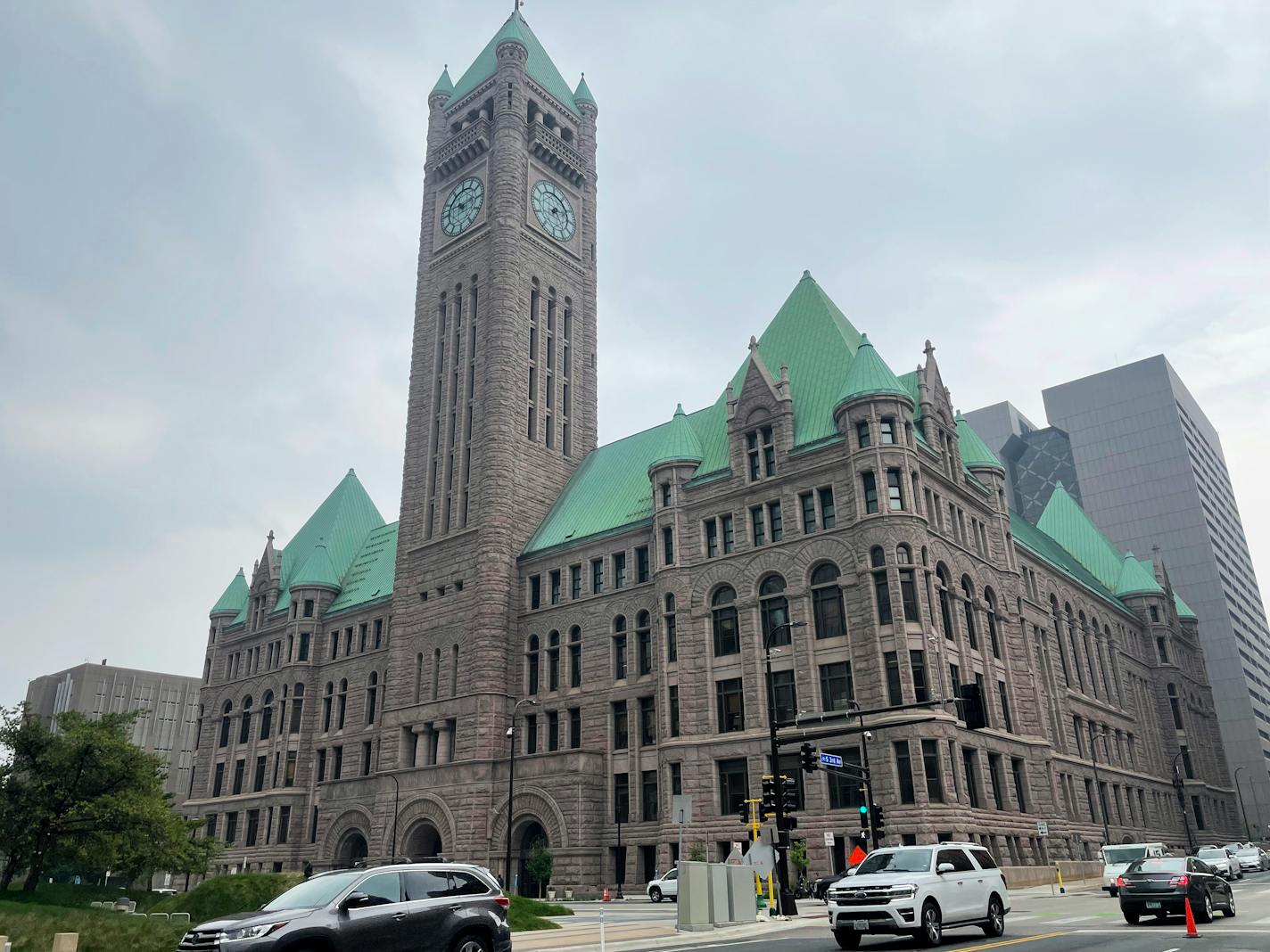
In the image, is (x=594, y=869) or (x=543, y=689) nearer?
(x=594, y=869)

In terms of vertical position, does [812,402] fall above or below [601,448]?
below

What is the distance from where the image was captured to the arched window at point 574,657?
60781mm

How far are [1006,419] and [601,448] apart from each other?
135 meters

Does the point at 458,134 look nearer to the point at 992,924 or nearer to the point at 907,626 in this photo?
the point at 907,626

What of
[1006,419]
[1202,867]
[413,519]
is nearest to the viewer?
[1202,867]

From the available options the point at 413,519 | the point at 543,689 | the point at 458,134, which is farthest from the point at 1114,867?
the point at 458,134

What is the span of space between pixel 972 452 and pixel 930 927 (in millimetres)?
47801

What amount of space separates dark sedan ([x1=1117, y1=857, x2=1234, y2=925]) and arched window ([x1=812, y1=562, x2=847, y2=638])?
24.4 m

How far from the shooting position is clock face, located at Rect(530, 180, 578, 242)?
75625 millimetres

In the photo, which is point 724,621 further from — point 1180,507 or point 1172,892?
point 1180,507

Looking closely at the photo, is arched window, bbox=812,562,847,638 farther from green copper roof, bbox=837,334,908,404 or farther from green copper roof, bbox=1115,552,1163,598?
green copper roof, bbox=1115,552,1163,598

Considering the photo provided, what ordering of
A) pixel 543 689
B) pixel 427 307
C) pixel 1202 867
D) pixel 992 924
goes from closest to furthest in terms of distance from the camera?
pixel 992 924, pixel 1202 867, pixel 543 689, pixel 427 307

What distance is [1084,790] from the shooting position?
62.8m

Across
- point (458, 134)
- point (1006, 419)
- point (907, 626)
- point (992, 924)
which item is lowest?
point (992, 924)
